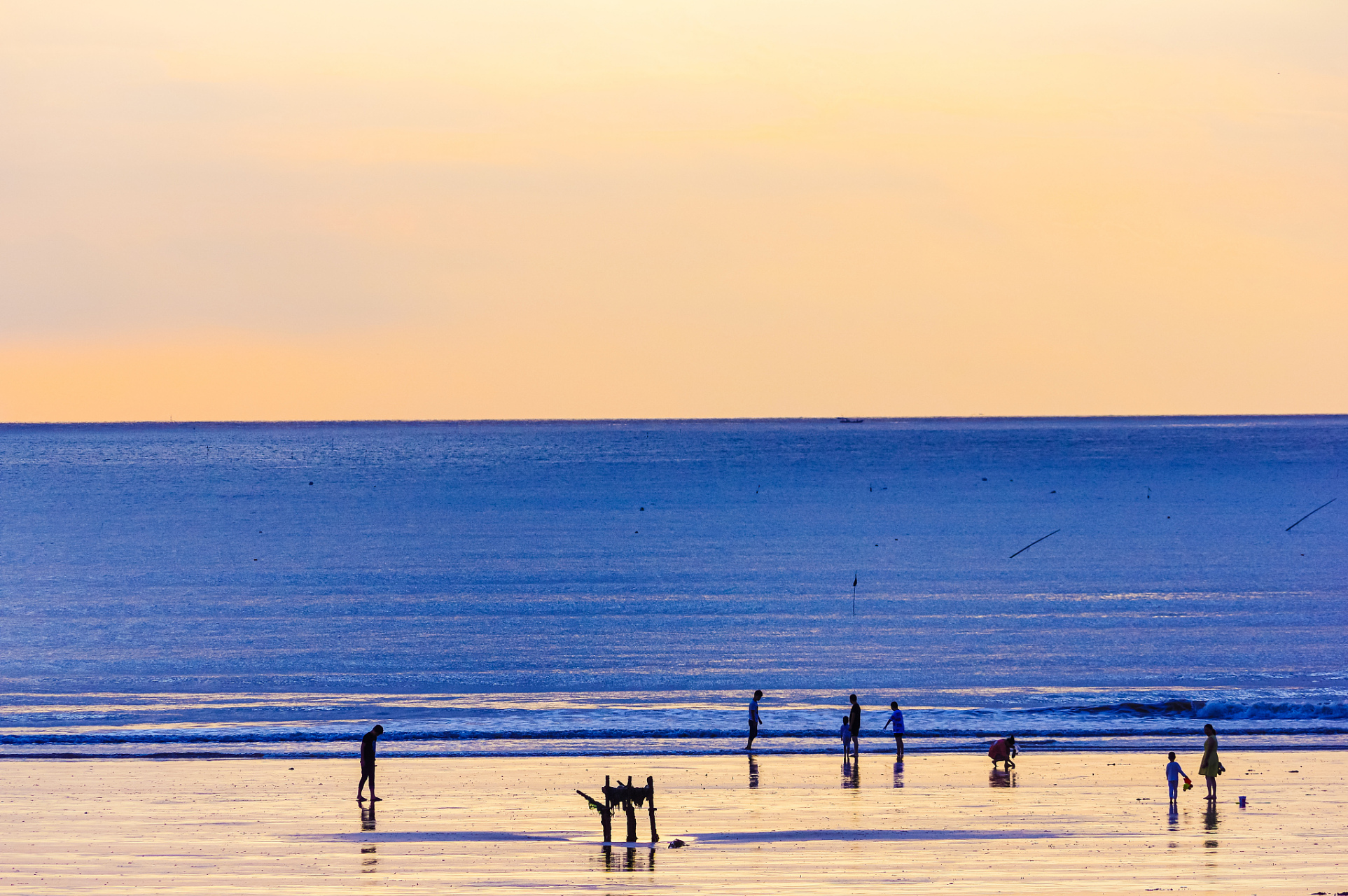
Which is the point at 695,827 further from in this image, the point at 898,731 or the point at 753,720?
the point at 898,731

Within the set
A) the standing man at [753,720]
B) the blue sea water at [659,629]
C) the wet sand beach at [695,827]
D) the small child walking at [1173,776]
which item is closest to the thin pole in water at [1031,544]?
the blue sea water at [659,629]

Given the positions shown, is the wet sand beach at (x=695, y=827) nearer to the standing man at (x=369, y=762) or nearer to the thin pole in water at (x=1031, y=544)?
the standing man at (x=369, y=762)

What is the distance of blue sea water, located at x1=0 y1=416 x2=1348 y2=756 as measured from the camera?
3384 centimetres

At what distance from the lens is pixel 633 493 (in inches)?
5659

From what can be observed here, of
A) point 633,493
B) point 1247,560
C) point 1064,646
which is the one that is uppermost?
point 633,493

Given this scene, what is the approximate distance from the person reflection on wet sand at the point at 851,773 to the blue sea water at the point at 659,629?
7.20ft

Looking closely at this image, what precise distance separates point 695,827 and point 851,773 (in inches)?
215

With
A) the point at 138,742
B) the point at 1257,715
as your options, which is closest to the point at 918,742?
the point at 1257,715

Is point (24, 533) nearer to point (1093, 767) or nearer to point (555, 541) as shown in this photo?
point (555, 541)

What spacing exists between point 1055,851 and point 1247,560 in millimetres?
62438

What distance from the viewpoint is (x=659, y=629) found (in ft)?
174

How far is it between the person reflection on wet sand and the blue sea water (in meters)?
2.19

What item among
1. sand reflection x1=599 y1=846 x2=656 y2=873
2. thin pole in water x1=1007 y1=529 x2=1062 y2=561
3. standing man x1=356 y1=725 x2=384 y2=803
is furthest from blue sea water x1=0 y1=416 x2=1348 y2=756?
sand reflection x1=599 y1=846 x2=656 y2=873

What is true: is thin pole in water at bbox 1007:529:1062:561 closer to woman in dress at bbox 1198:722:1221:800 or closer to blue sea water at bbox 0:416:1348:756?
blue sea water at bbox 0:416:1348:756
